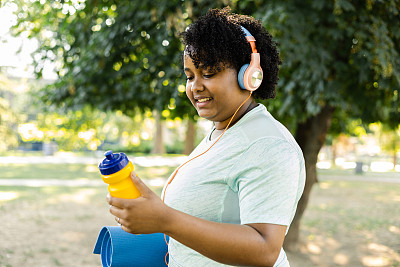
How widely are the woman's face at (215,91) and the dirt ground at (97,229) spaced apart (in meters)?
5.59

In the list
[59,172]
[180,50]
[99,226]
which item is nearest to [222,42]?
[180,50]

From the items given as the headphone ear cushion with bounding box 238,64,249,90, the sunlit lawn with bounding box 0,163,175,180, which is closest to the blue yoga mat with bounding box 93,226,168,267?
the headphone ear cushion with bounding box 238,64,249,90

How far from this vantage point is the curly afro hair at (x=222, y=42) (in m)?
1.27

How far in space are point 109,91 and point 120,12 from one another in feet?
3.62

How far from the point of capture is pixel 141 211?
0.97 metres

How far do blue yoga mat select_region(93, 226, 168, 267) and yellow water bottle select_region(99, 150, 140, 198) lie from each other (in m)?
0.47

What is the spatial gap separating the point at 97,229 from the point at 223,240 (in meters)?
8.23

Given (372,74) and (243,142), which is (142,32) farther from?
(243,142)


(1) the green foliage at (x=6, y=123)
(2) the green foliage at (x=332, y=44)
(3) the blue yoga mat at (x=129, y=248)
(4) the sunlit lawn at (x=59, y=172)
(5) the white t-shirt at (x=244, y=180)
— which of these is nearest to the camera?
(5) the white t-shirt at (x=244, y=180)

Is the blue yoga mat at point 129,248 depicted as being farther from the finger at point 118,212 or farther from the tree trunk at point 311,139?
the tree trunk at point 311,139

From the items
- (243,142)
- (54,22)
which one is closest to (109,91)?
(54,22)

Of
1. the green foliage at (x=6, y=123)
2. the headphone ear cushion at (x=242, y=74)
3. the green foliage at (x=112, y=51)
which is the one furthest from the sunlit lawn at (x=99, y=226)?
the headphone ear cushion at (x=242, y=74)

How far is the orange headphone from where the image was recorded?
1281 millimetres

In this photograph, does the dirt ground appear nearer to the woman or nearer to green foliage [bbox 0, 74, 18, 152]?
green foliage [bbox 0, 74, 18, 152]
